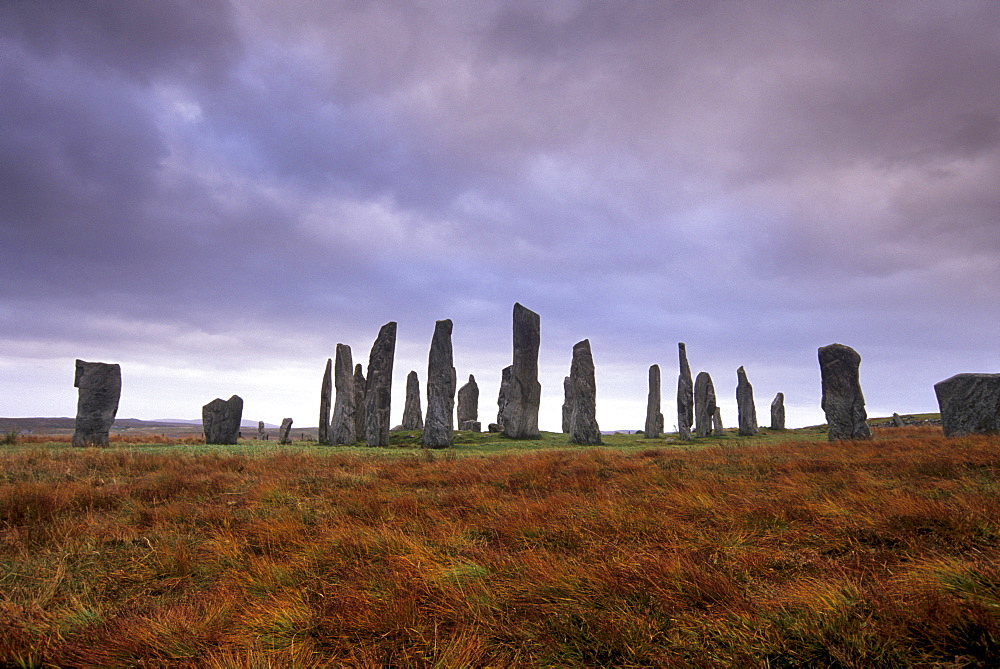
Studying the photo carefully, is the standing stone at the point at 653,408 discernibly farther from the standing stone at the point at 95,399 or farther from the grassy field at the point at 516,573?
the standing stone at the point at 95,399

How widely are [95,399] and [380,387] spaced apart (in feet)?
33.9

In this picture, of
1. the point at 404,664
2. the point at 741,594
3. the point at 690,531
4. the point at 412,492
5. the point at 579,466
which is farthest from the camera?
the point at 579,466

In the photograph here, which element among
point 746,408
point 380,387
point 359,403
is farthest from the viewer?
point 746,408

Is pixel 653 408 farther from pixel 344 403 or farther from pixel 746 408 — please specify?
pixel 344 403

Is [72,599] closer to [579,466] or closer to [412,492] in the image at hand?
[412,492]

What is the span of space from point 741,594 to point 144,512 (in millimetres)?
7519

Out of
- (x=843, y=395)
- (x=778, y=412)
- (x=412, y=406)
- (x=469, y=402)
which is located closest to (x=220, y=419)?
(x=412, y=406)

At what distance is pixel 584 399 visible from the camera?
2255cm

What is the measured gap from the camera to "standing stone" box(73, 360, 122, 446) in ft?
59.2

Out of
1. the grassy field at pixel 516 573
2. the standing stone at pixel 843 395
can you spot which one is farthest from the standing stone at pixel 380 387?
the standing stone at pixel 843 395

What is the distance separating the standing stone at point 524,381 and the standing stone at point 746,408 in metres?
14.5

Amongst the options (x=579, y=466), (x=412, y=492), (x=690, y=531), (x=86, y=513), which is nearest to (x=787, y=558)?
(x=690, y=531)

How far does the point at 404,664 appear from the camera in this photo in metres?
2.74

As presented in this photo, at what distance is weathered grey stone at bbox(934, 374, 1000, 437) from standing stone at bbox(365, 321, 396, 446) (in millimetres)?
21264
